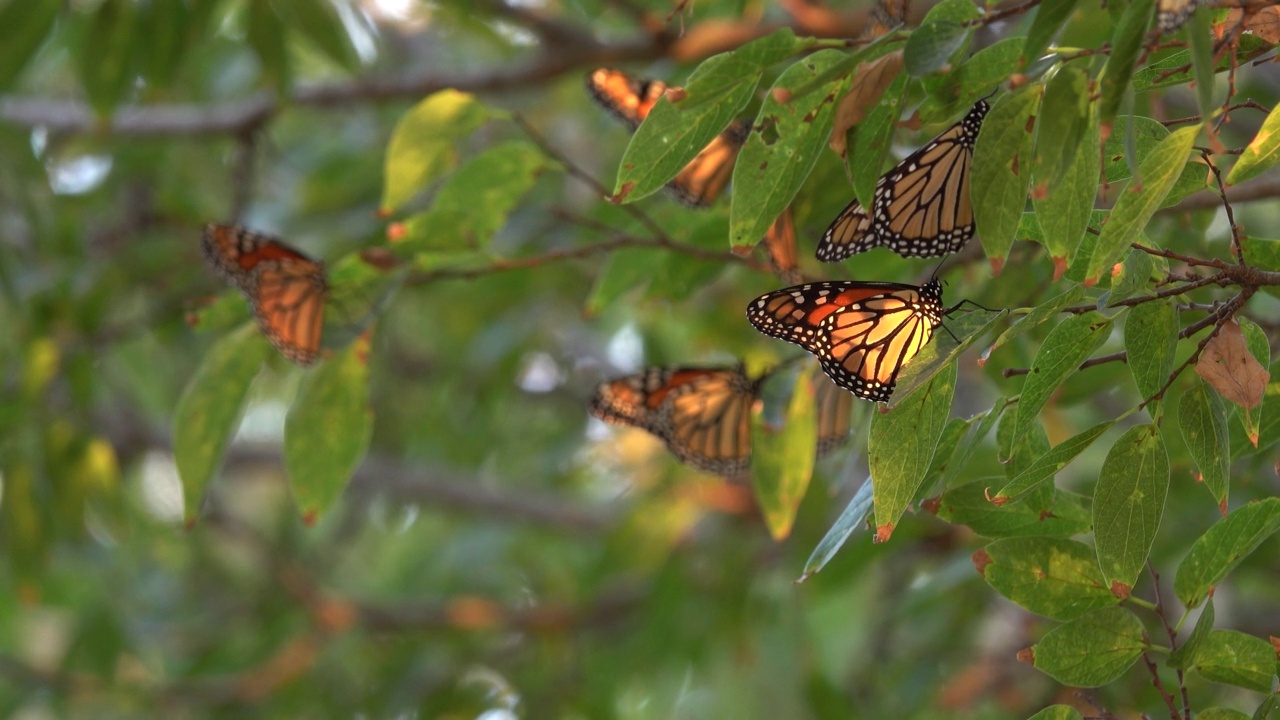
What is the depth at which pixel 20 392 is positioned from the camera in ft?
8.16

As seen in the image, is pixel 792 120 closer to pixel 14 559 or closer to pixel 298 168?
pixel 14 559

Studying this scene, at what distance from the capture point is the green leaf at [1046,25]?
83 cm

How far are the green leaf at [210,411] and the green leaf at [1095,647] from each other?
1015 mm

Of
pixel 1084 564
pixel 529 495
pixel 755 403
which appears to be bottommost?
pixel 529 495

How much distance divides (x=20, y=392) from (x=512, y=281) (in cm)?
102

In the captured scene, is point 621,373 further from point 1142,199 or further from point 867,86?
point 1142,199

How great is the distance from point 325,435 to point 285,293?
295 millimetres

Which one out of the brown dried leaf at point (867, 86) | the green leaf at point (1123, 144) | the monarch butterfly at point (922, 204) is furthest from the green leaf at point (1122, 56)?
the monarch butterfly at point (922, 204)

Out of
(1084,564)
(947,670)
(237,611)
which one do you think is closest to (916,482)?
(1084,564)

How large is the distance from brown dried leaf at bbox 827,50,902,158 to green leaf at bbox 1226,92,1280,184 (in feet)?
0.86

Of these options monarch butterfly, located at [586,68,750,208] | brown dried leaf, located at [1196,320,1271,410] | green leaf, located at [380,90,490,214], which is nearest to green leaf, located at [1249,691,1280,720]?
brown dried leaf, located at [1196,320,1271,410]

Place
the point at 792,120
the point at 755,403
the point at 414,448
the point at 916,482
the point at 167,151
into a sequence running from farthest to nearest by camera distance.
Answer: the point at 414,448
the point at 167,151
the point at 755,403
the point at 792,120
the point at 916,482

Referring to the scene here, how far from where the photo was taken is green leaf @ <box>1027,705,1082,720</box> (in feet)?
2.98

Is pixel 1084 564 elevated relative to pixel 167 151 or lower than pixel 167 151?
elevated
